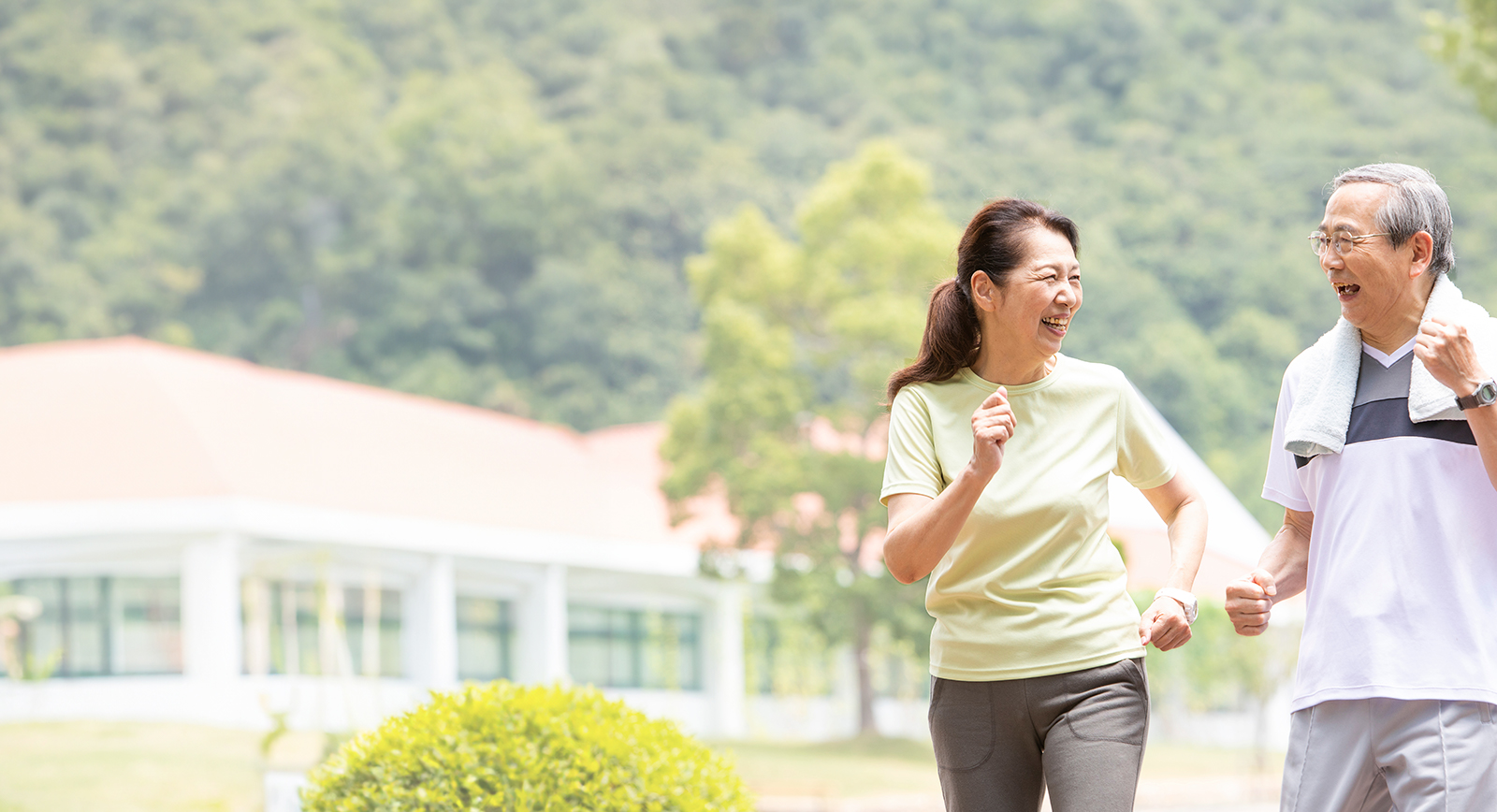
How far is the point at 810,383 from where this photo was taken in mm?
26438

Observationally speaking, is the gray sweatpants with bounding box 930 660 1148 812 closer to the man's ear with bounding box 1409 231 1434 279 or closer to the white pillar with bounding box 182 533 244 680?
the man's ear with bounding box 1409 231 1434 279

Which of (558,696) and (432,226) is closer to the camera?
(558,696)

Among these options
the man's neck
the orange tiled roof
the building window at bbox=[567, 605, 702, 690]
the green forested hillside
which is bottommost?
the man's neck

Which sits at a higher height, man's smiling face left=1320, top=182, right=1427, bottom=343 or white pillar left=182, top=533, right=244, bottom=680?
white pillar left=182, top=533, right=244, bottom=680

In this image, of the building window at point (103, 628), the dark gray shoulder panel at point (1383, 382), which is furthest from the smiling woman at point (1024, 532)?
the building window at point (103, 628)

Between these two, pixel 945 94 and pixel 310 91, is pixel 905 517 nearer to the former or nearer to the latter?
pixel 310 91

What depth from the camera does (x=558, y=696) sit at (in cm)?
417

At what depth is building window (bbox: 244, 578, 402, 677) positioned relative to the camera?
66.1 ft

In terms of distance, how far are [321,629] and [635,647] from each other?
5352mm

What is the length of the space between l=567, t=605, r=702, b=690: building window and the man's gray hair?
21.6 m

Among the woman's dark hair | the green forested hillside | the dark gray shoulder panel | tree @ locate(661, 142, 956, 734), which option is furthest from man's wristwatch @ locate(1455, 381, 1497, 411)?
the green forested hillside

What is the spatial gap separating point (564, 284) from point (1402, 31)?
3034 cm

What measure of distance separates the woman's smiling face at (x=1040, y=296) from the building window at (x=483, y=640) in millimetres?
20564

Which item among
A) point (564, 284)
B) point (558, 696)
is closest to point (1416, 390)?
point (558, 696)
